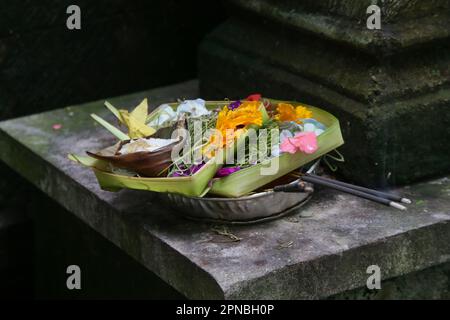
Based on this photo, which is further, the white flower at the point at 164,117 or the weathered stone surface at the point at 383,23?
the white flower at the point at 164,117

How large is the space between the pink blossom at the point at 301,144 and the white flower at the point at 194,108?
44 centimetres

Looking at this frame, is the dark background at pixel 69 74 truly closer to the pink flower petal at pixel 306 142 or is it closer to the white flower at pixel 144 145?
the white flower at pixel 144 145

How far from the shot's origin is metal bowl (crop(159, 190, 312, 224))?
11.7ft

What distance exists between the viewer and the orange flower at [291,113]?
12.5 ft

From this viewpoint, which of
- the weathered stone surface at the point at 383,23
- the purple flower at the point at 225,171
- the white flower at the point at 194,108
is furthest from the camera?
the white flower at the point at 194,108

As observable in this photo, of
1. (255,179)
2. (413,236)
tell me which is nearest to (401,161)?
(413,236)

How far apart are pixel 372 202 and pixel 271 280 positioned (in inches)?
27.2

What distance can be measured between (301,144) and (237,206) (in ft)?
1.06

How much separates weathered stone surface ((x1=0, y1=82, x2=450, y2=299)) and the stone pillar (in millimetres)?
157

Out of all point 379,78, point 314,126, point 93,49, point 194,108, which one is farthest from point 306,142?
point 93,49

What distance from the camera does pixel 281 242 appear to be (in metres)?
3.56

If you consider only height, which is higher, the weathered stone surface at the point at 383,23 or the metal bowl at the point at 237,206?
the weathered stone surface at the point at 383,23

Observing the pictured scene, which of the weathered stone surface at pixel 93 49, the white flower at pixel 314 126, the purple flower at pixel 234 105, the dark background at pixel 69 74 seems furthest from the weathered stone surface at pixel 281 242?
the weathered stone surface at pixel 93 49
